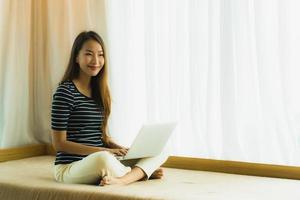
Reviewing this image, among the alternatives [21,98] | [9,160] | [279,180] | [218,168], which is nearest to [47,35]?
[21,98]

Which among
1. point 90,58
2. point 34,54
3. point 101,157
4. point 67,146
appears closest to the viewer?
point 101,157

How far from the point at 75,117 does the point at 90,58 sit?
279mm

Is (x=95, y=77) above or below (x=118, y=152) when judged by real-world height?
above

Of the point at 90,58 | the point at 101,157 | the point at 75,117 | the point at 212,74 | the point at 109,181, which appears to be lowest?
the point at 109,181

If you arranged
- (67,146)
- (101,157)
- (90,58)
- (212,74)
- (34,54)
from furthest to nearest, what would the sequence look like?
(34,54)
(212,74)
(90,58)
(67,146)
(101,157)

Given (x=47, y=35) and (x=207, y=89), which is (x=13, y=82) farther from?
(x=207, y=89)

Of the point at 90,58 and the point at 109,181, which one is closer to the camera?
the point at 109,181

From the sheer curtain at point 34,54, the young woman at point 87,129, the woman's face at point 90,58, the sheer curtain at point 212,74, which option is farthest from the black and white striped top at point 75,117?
the sheer curtain at point 34,54

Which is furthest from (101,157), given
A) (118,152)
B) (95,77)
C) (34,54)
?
(34,54)

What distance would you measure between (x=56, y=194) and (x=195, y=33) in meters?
1.06

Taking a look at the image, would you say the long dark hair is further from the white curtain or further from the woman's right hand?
the white curtain

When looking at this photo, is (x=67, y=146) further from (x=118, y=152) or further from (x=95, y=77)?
(x=95, y=77)

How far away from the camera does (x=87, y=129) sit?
84.0 inches

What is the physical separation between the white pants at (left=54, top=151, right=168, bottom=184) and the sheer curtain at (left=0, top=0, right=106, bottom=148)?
887mm
